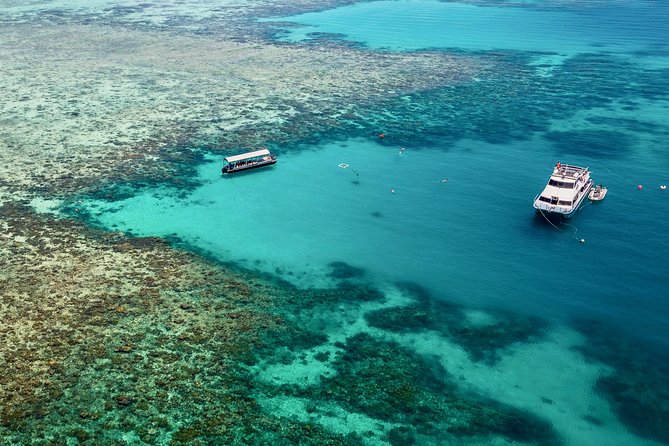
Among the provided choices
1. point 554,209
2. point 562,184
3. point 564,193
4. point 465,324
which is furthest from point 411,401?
point 562,184

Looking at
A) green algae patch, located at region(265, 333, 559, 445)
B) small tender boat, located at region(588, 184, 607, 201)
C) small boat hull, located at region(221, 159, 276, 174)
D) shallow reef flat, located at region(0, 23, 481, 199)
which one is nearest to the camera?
green algae patch, located at region(265, 333, 559, 445)

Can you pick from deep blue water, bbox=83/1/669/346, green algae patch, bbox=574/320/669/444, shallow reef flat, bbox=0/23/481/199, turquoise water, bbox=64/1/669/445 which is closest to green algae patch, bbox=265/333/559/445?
turquoise water, bbox=64/1/669/445

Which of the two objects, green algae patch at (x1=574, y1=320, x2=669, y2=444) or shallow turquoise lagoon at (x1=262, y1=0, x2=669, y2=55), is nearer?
green algae patch at (x1=574, y1=320, x2=669, y2=444)

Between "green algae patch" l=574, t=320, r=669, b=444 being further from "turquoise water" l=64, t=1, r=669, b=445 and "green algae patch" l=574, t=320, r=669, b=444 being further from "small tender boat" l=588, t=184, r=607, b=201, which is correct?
"small tender boat" l=588, t=184, r=607, b=201

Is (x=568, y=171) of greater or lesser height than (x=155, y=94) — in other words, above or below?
above

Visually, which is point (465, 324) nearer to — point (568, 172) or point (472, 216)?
point (472, 216)

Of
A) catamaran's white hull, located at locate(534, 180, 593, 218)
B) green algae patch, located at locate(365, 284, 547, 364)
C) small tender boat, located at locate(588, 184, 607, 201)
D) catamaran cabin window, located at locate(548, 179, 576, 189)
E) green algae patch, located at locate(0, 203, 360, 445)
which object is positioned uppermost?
catamaran cabin window, located at locate(548, 179, 576, 189)
